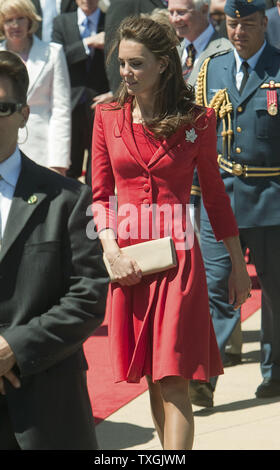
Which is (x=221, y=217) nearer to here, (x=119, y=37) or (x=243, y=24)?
(x=119, y=37)

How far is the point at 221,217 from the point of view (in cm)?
421

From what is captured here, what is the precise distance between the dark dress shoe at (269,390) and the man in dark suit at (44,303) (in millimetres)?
2738

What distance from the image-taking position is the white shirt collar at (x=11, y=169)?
2.79m

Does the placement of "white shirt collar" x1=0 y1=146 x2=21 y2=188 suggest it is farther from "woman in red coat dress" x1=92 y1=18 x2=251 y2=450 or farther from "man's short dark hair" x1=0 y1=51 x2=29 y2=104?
"woman in red coat dress" x1=92 y1=18 x2=251 y2=450

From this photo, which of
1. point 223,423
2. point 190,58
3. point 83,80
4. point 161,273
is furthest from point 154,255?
point 83,80

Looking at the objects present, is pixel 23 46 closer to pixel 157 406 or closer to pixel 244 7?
pixel 244 7

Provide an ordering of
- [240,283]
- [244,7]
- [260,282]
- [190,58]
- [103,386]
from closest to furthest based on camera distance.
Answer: [240,283] < [244,7] < [260,282] < [103,386] < [190,58]

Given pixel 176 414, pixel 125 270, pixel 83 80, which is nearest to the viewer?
pixel 176 414

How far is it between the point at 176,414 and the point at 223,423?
1.15 metres

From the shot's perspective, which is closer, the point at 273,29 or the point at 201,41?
the point at 273,29

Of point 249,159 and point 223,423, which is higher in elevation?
point 249,159

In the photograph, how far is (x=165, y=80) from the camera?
161 inches

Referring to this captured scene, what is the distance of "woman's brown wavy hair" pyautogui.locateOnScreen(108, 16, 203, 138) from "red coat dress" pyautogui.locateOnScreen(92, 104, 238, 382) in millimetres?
57
